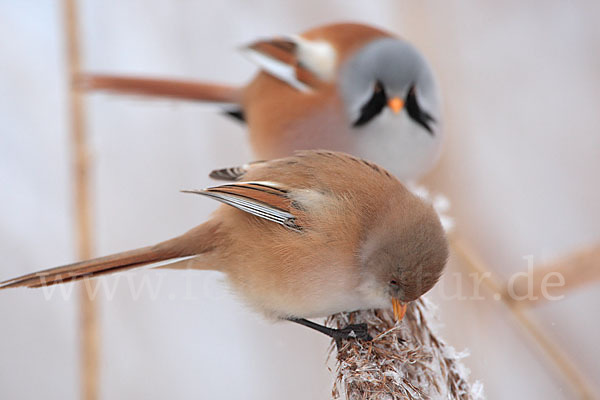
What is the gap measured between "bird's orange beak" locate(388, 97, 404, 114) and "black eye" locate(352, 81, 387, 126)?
24 millimetres

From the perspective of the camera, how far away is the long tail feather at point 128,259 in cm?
130

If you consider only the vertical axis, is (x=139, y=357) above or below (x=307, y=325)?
above

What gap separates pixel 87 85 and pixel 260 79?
0.55m

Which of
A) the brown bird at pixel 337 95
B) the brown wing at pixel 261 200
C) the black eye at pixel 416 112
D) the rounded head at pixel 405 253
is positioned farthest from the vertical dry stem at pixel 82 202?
the black eye at pixel 416 112

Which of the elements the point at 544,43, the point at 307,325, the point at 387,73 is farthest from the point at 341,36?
the point at 544,43

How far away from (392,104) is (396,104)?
0.04 ft

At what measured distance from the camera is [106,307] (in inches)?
96.6

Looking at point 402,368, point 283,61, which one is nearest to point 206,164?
point 283,61

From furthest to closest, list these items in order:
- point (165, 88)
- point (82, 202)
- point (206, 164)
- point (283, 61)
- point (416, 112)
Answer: point (206, 164), point (165, 88), point (283, 61), point (416, 112), point (82, 202)

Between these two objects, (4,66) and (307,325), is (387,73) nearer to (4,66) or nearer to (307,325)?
(307,325)

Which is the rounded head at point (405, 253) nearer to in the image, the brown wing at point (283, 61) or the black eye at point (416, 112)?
the black eye at point (416, 112)

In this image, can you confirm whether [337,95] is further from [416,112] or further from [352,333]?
Answer: [352,333]

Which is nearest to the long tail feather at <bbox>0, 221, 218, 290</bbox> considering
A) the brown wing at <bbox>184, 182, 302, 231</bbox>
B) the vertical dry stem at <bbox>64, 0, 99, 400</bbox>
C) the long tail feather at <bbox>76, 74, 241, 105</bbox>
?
the brown wing at <bbox>184, 182, 302, 231</bbox>

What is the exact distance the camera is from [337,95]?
76.1 inches
